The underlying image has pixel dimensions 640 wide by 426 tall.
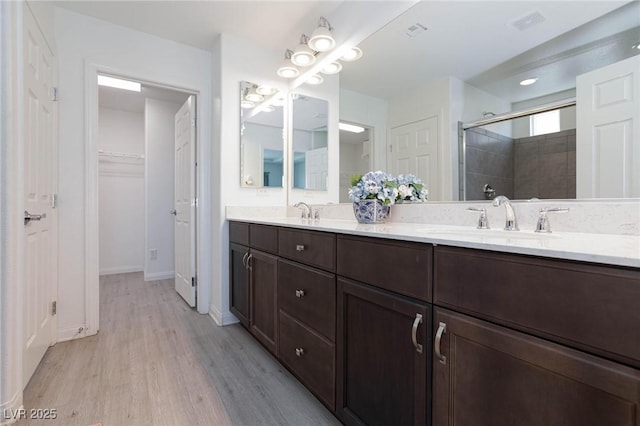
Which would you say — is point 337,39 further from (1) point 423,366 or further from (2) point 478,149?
(1) point 423,366

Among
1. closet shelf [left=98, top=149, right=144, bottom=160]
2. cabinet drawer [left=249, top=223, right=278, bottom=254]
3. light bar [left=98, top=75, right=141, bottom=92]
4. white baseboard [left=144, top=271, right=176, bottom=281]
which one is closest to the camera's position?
cabinet drawer [left=249, top=223, right=278, bottom=254]

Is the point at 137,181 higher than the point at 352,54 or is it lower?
lower

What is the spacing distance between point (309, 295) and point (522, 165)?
3.59 feet

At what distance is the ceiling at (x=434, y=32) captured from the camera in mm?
1139

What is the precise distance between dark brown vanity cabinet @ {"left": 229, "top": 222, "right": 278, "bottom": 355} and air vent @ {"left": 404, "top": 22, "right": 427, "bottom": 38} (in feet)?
4.56

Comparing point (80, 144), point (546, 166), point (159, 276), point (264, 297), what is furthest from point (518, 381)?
point (159, 276)

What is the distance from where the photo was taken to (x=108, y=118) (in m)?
4.29

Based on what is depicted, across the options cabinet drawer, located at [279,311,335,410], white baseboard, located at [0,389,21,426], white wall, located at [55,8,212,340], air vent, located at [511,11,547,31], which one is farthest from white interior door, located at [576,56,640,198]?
white wall, located at [55,8,212,340]

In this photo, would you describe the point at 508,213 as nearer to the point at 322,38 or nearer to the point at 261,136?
the point at 322,38

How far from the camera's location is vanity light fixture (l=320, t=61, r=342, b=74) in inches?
89.2

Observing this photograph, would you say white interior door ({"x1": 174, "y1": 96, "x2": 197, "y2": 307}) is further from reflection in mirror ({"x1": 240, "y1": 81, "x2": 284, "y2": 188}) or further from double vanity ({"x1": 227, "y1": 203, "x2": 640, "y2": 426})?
double vanity ({"x1": 227, "y1": 203, "x2": 640, "y2": 426})

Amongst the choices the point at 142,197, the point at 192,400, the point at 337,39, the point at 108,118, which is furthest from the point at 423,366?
the point at 108,118

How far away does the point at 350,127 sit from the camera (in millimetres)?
2195

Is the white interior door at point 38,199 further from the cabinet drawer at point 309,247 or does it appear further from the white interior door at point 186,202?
the cabinet drawer at point 309,247
